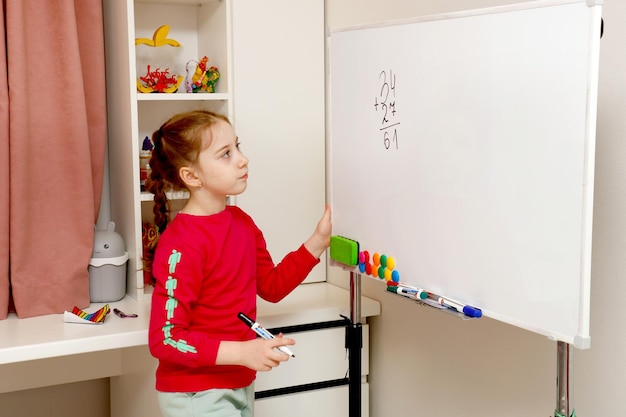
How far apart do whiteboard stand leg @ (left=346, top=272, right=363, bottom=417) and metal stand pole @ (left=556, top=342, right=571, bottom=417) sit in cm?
66

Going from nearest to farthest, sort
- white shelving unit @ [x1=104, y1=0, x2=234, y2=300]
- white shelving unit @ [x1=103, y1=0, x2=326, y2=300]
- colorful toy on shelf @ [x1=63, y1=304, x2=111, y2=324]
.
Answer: colorful toy on shelf @ [x1=63, y1=304, x2=111, y2=324] → white shelving unit @ [x1=104, y1=0, x2=234, y2=300] → white shelving unit @ [x1=103, y1=0, x2=326, y2=300]

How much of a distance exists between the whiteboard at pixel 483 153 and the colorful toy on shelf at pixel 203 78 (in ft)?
1.96

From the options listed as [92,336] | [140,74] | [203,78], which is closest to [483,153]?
[92,336]

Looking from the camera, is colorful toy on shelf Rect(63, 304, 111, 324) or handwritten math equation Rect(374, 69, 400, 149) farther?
colorful toy on shelf Rect(63, 304, 111, 324)

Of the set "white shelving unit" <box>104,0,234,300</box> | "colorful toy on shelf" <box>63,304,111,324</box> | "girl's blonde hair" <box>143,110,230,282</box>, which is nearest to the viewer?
"girl's blonde hair" <box>143,110,230,282</box>

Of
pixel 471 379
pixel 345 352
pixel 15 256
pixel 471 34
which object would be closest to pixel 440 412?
pixel 471 379

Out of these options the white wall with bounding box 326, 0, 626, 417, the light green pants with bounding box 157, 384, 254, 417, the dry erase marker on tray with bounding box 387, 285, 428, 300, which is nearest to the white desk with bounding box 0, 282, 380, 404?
the white wall with bounding box 326, 0, 626, 417

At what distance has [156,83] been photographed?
7.06 feet

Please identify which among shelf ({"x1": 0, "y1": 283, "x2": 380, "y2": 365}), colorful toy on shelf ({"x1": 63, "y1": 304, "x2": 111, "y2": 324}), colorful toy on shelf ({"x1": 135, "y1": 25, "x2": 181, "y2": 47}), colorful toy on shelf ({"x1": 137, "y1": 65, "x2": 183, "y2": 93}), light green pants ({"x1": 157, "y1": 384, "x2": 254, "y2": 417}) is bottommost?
light green pants ({"x1": 157, "y1": 384, "x2": 254, "y2": 417})

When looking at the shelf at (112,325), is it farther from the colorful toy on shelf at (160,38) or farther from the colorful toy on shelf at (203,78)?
the colorful toy on shelf at (160,38)

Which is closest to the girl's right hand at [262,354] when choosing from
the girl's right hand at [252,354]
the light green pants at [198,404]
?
the girl's right hand at [252,354]

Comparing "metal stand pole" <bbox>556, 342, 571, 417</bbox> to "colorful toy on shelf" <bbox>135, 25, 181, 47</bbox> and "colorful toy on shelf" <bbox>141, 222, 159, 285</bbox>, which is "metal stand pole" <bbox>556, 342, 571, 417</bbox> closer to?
"colorful toy on shelf" <bbox>141, 222, 159, 285</bbox>

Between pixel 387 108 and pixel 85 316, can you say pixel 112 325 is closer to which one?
pixel 85 316

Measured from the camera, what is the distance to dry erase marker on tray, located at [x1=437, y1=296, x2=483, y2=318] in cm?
138
